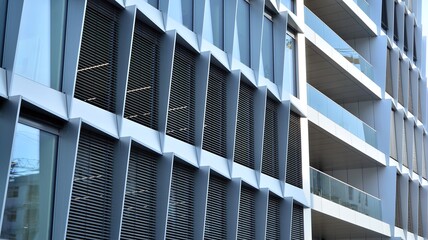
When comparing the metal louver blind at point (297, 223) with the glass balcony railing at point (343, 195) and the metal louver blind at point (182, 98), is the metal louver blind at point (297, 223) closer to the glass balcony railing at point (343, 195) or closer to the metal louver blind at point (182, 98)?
the glass balcony railing at point (343, 195)

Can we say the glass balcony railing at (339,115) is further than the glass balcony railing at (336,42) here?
No

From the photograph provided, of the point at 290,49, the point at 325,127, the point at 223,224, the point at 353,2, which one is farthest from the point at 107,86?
the point at 353,2

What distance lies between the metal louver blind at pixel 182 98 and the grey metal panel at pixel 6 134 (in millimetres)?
6538

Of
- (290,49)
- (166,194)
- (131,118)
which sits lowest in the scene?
(166,194)

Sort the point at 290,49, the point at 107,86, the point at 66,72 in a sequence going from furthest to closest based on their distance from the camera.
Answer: the point at 290,49 → the point at 107,86 → the point at 66,72

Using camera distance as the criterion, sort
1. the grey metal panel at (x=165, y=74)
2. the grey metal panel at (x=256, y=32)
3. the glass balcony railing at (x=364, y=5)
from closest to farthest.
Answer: the grey metal panel at (x=165, y=74) → the grey metal panel at (x=256, y=32) → the glass balcony railing at (x=364, y=5)

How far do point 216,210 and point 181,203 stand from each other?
2025 millimetres

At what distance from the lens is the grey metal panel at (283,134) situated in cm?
2788

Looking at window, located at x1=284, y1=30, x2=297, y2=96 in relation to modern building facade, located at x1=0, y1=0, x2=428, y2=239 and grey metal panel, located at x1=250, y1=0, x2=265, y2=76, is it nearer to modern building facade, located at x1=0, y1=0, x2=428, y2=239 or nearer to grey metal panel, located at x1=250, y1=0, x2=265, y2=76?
modern building facade, located at x1=0, y1=0, x2=428, y2=239

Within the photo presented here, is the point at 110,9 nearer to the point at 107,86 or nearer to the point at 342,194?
the point at 107,86

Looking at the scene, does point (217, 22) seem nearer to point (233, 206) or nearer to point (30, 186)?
point (233, 206)

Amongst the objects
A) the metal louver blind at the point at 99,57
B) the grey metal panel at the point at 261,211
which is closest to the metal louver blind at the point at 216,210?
the grey metal panel at the point at 261,211

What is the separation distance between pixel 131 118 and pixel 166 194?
2.28 meters

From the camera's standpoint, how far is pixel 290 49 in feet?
101
